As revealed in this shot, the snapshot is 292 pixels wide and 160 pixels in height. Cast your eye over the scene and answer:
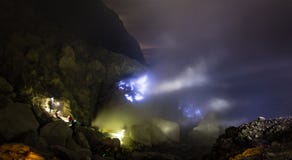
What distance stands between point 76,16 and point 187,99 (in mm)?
28205

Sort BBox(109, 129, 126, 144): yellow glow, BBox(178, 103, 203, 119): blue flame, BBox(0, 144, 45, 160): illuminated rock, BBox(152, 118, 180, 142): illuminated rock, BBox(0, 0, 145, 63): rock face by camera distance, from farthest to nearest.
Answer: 1. BBox(178, 103, 203, 119): blue flame
2. BBox(152, 118, 180, 142): illuminated rock
3. BBox(0, 0, 145, 63): rock face
4. BBox(109, 129, 126, 144): yellow glow
5. BBox(0, 144, 45, 160): illuminated rock

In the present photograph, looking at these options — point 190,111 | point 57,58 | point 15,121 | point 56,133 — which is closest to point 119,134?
point 57,58

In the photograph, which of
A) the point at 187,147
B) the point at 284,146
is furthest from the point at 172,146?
the point at 284,146

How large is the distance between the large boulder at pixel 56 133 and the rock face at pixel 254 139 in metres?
20.7

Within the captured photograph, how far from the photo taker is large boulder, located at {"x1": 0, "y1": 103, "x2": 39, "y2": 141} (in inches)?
1204

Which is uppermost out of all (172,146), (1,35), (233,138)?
(1,35)

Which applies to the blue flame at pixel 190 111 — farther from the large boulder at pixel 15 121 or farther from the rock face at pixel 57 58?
the large boulder at pixel 15 121

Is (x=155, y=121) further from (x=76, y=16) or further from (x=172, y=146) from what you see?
(x=76, y=16)

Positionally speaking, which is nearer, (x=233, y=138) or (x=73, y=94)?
(x=233, y=138)

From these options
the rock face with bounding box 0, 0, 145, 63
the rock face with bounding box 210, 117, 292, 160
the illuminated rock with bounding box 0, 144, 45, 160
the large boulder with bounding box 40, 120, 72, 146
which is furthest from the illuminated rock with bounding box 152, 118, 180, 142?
the rock face with bounding box 210, 117, 292, 160

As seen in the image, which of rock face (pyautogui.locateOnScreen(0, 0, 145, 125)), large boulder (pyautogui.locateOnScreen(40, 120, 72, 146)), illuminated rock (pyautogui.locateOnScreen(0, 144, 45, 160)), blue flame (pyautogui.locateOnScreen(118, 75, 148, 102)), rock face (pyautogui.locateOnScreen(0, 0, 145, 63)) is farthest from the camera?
blue flame (pyautogui.locateOnScreen(118, 75, 148, 102))

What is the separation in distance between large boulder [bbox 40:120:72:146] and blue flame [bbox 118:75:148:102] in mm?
23469

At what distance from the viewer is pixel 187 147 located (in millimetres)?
55188

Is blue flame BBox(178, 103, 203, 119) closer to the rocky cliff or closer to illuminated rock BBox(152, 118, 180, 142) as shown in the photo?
illuminated rock BBox(152, 118, 180, 142)
